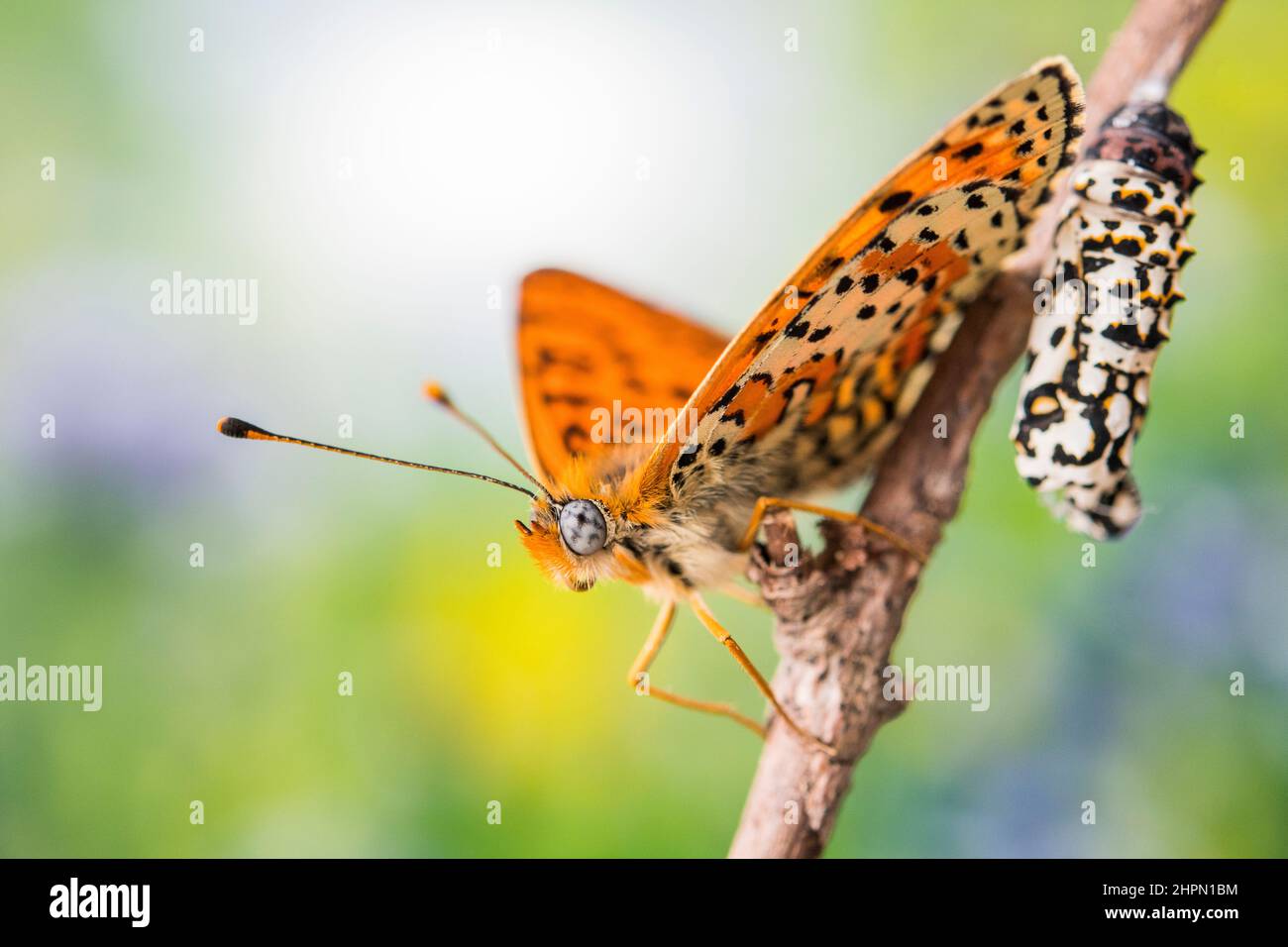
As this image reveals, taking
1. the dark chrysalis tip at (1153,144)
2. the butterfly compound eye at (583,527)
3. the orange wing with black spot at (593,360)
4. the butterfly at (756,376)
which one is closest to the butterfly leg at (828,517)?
the butterfly at (756,376)

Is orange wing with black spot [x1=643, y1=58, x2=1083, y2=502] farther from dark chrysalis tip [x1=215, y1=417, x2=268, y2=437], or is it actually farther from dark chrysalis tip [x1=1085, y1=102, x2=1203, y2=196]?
dark chrysalis tip [x1=215, y1=417, x2=268, y2=437]

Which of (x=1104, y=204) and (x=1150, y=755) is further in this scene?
(x=1150, y=755)

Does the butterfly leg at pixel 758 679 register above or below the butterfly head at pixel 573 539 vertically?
below

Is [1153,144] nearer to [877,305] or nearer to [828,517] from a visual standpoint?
[877,305]

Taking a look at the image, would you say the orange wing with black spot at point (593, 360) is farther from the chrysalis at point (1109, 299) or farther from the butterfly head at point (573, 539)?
the chrysalis at point (1109, 299)
